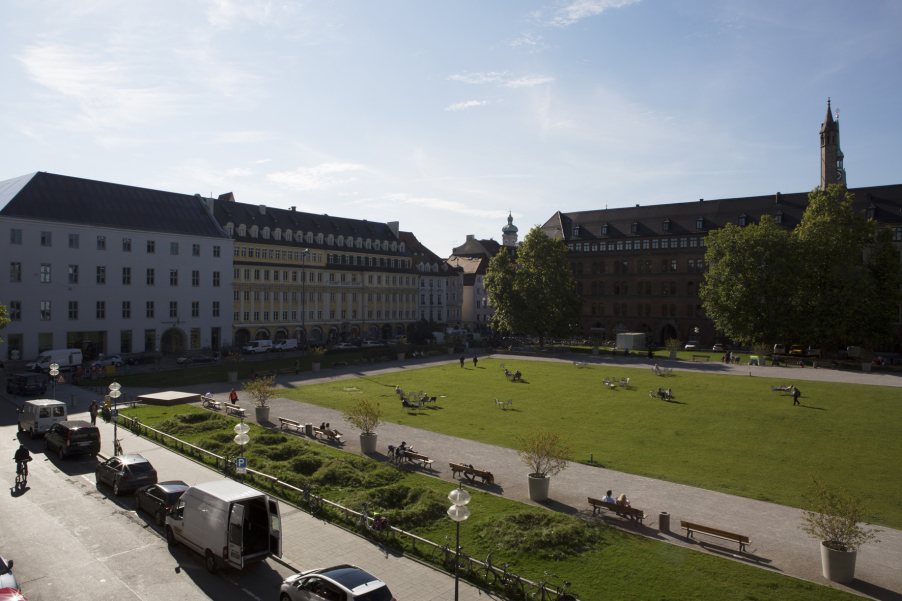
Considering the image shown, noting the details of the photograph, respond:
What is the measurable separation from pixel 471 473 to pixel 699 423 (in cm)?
1639

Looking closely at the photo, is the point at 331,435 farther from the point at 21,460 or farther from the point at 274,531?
the point at 274,531

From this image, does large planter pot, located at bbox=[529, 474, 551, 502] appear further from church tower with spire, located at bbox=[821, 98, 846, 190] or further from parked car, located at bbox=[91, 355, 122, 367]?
church tower with spire, located at bbox=[821, 98, 846, 190]

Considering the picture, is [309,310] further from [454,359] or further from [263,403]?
[263,403]

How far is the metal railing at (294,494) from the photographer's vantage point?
44.6 ft

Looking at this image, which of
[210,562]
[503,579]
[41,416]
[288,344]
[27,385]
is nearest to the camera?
[503,579]

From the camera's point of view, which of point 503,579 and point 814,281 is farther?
point 814,281

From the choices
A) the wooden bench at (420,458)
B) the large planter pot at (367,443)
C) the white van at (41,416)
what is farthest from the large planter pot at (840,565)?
the white van at (41,416)

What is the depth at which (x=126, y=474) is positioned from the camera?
62.3 feet

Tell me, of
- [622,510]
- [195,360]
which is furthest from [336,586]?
[195,360]

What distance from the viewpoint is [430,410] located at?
34.5 meters

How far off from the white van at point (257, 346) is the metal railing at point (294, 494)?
3299 cm

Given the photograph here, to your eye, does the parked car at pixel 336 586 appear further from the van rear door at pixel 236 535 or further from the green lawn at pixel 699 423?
the green lawn at pixel 699 423

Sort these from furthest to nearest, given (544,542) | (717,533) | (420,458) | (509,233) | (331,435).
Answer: (509,233) < (331,435) < (420,458) < (717,533) < (544,542)

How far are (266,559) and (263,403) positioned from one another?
1679cm
